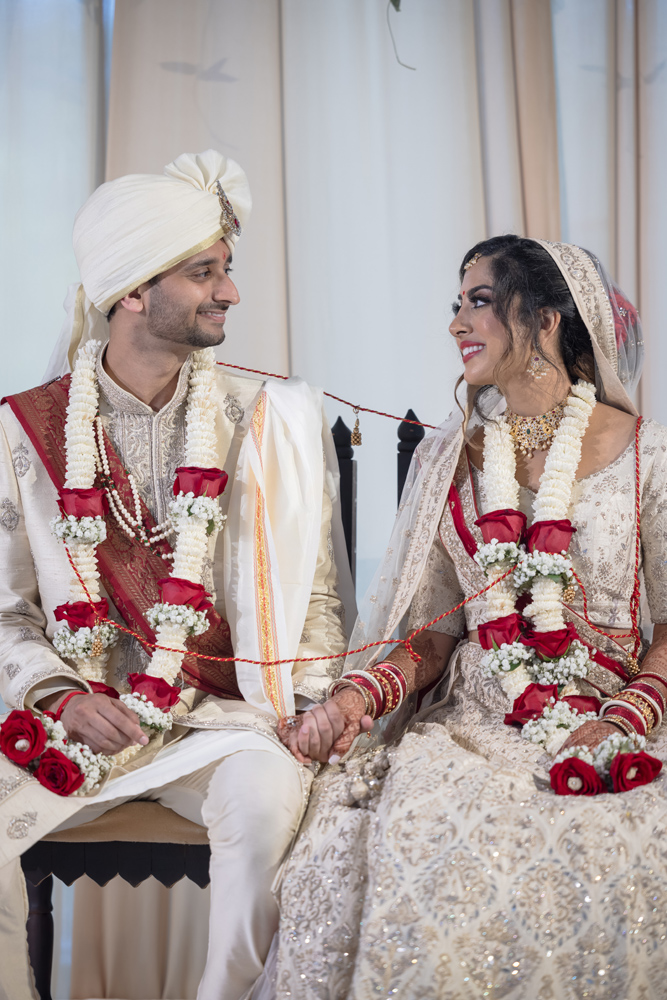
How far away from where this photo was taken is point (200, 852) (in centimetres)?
194

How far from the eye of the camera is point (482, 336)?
84.7 inches

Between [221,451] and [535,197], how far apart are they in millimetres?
1413

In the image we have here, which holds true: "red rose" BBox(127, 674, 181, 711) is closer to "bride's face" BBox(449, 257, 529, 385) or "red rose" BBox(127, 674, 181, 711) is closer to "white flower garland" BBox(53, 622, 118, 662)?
"white flower garland" BBox(53, 622, 118, 662)

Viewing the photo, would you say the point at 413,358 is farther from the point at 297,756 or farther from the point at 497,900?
the point at 497,900

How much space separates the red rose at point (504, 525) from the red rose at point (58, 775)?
100 cm

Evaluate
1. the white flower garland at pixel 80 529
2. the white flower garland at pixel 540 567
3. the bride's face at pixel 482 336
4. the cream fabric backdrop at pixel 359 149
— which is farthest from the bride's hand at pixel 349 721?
the cream fabric backdrop at pixel 359 149

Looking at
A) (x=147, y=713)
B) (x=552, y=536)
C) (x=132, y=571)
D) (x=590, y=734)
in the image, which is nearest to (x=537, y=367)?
(x=552, y=536)

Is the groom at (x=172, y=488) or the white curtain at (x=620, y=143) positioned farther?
the white curtain at (x=620, y=143)

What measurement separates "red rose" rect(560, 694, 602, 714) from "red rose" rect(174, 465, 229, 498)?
90 cm

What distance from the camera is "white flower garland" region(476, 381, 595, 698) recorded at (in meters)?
1.99

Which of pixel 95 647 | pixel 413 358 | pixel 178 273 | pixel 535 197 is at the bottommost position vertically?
pixel 95 647

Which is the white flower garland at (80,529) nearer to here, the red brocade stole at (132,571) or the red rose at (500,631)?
the red brocade stole at (132,571)

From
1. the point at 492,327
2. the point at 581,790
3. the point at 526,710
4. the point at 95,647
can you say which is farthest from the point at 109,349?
the point at 581,790

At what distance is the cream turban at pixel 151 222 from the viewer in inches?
86.6
